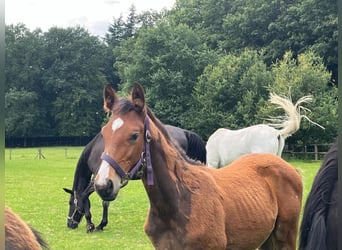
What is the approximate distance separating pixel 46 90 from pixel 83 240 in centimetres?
2030

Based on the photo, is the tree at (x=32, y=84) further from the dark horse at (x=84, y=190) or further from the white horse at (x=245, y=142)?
the dark horse at (x=84, y=190)

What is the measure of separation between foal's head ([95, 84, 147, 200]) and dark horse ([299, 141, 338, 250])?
1.11 meters

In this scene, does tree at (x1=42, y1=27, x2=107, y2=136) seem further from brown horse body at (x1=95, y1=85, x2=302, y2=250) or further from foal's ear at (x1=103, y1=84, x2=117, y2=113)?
foal's ear at (x1=103, y1=84, x2=117, y2=113)

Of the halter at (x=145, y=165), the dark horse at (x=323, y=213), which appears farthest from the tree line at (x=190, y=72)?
the dark horse at (x=323, y=213)

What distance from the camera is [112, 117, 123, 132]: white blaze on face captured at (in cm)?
267

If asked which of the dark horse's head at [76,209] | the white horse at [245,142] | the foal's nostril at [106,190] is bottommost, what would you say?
→ the dark horse's head at [76,209]

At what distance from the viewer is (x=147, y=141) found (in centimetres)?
278

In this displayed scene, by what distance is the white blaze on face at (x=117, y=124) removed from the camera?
267cm

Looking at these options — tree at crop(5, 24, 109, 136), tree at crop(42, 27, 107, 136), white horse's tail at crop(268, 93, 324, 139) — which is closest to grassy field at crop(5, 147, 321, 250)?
white horse's tail at crop(268, 93, 324, 139)

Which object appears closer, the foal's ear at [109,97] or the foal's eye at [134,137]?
the foal's eye at [134,137]

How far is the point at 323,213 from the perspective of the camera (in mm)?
1746

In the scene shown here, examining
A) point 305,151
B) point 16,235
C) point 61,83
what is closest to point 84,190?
point 16,235

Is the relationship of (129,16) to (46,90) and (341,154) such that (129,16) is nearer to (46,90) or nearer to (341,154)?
(46,90)

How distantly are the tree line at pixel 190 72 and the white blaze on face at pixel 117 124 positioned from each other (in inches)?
621
